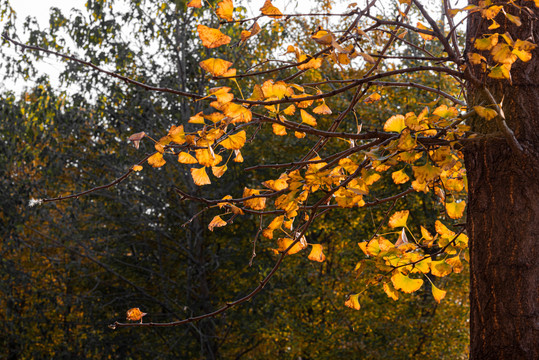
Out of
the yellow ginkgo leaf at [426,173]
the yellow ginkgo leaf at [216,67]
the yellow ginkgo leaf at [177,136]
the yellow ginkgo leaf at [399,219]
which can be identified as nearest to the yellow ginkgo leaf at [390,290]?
the yellow ginkgo leaf at [399,219]

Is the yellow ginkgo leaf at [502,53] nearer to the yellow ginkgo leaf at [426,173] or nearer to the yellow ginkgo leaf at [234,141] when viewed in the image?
the yellow ginkgo leaf at [426,173]

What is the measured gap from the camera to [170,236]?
9.77m

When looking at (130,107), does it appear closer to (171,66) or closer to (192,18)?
(171,66)

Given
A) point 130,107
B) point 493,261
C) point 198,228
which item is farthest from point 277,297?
point 493,261

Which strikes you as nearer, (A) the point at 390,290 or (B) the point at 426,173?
(B) the point at 426,173

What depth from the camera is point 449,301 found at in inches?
311

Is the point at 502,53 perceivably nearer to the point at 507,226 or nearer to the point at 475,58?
the point at 475,58

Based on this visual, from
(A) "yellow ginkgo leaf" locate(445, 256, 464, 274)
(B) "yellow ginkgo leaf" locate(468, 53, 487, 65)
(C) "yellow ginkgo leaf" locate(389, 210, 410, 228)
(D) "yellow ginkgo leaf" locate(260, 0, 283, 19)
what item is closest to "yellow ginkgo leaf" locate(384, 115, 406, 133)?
(B) "yellow ginkgo leaf" locate(468, 53, 487, 65)

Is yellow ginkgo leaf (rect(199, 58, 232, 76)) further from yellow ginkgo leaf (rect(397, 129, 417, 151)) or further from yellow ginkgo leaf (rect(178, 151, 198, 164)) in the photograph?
yellow ginkgo leaf (rect(397, 129, 417, 151))

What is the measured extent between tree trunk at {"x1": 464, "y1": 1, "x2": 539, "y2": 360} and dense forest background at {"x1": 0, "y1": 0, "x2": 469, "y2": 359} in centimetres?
629

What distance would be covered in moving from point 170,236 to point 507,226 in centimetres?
838

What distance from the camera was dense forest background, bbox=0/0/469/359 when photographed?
8508 millimetres

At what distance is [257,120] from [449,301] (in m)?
7.01

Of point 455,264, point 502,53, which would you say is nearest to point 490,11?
point 502,53
